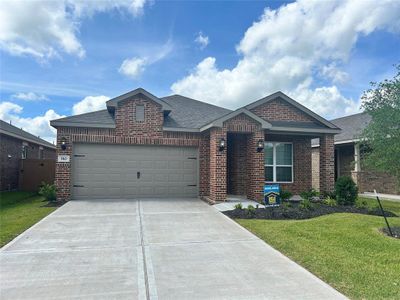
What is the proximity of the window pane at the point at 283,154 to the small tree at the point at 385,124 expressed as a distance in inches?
228

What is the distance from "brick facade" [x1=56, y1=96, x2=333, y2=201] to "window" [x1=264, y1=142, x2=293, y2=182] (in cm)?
24

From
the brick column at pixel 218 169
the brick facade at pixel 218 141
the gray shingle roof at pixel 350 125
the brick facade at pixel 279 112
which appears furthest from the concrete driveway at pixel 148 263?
the gray shingle roof at pixel 350 125

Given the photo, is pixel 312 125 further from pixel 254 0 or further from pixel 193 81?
pixel 193 81

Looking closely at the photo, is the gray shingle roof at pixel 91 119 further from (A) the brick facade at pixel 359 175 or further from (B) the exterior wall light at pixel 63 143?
(A) the brick facade at pixel 359 175

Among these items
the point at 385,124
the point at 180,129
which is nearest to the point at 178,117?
the point at 180,129

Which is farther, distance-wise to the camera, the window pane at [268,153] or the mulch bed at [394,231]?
the window pane at [268,153]

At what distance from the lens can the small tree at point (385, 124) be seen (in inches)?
269

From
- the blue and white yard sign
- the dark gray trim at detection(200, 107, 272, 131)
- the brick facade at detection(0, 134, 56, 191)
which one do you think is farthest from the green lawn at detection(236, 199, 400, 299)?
the brick facade at detection(0, 134, 56, 191)

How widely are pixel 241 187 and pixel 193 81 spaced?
23.4 ft

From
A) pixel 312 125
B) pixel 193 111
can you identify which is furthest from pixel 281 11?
pixel 193 111

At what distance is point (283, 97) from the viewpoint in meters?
12.4

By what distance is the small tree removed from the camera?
22.5ft

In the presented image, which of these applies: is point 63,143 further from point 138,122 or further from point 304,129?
point 304,129

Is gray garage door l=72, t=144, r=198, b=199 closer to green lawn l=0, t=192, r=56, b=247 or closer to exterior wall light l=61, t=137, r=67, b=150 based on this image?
exterior wall light l=61, t=137, r=67, b=150
